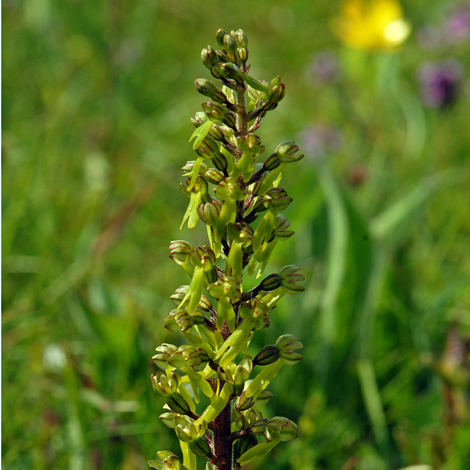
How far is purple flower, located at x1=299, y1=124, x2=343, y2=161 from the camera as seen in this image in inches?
141

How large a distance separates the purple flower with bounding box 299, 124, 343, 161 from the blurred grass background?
0.02 metres

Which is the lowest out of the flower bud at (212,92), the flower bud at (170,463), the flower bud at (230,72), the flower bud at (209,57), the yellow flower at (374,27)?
the flower bud at (170,463)

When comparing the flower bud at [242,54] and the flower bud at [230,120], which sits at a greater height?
the flower bud at [242,54]

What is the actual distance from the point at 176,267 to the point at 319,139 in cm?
147

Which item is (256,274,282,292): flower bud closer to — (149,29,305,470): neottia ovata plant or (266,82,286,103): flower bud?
(149,29,305,470): neottia ovata plant

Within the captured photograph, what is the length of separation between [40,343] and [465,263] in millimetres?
1928

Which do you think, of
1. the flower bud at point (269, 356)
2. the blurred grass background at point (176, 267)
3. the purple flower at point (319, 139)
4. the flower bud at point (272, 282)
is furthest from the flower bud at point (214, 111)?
the purple flower at point (319, 139)

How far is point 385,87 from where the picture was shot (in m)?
3.98

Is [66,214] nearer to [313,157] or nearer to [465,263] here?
[313,157]

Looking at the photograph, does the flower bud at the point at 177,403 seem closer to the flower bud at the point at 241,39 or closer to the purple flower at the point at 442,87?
the flower bud at the point at 241,39

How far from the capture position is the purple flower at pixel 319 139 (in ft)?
11.8

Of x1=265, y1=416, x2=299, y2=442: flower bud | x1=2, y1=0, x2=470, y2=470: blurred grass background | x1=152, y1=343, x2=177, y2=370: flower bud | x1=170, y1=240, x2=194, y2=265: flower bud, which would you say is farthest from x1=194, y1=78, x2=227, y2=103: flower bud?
x1=2, y1=0, x2=470, y2=470: blurred grass background

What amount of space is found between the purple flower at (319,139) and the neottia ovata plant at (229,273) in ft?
8.86

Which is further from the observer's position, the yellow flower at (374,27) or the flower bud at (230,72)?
the yellow flower at (374,27)
